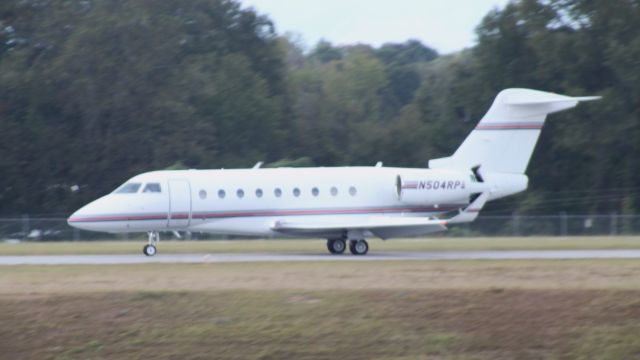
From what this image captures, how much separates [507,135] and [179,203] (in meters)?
10.2

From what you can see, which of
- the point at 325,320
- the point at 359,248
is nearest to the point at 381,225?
the point at 359,248

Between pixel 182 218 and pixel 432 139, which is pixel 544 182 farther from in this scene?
pixel 182 218

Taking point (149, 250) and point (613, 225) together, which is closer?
point (149, 250)

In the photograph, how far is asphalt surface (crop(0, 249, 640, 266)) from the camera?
31.2 meters

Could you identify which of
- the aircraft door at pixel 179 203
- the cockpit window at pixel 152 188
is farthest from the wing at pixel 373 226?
the cockpit window at pixel 152 188

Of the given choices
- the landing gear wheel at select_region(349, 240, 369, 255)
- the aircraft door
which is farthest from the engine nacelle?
the aircraft door

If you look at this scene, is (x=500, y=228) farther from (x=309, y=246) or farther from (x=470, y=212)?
(x=470, y=212)

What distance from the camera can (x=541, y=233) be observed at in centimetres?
4847

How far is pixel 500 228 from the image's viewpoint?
48.7 meters

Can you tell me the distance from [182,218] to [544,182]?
29.8m

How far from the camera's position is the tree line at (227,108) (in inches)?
2264

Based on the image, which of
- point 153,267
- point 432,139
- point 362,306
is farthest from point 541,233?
point 362,306

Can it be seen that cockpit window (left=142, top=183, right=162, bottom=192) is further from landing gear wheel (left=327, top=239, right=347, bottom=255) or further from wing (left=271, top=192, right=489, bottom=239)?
landing gear wheel (left=327, top=239, right=347, bottom=255)

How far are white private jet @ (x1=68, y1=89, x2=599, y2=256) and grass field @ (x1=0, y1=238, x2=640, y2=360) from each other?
34.4 feet
